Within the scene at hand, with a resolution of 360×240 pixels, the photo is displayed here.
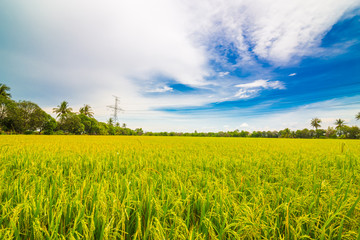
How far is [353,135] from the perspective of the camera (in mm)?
59375

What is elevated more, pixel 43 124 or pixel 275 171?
pixel 43 124

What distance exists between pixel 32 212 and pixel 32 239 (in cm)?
24

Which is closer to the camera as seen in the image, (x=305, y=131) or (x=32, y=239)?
(x=32, y=239)

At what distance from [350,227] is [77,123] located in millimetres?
57403

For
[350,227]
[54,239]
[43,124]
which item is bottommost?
[350,227]

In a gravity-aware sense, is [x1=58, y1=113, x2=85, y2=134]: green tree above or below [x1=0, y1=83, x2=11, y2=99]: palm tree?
below

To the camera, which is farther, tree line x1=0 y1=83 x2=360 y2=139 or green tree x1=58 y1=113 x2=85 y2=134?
green tree x1=58 y1=113 x2=85 y2=134

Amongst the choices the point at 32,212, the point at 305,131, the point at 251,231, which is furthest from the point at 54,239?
the point at 305,131

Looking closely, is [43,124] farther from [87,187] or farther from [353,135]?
[353,135]

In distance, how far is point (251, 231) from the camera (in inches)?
42.9

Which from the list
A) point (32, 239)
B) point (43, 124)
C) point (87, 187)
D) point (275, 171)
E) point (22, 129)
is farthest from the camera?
point (43, 124)

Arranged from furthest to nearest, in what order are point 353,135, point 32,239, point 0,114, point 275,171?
point 353,135
point 0,114
point 275,171
point 32,239

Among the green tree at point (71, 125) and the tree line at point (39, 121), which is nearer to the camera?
the tree line at point (39, 121)

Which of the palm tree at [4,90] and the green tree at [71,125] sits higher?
the palm tree at [4,90]
